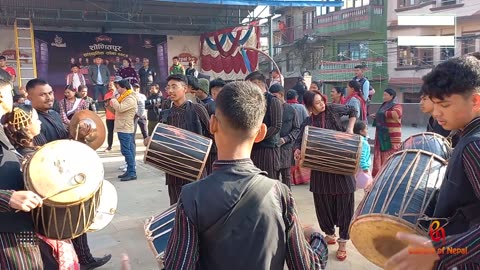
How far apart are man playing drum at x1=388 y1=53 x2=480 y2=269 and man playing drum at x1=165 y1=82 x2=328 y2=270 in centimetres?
38

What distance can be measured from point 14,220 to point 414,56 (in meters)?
24.1

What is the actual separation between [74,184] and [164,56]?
45.3 ft

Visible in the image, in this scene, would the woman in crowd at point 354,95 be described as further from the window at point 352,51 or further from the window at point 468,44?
the window at point 352,51

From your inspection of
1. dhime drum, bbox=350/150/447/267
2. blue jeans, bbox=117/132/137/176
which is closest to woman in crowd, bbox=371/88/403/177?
blue jeans, bbox=117/132/137/176

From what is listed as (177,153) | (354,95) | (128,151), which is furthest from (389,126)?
(128,151)

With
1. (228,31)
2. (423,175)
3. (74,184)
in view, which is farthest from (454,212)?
(228,31)

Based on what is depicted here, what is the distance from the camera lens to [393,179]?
87.6 inches

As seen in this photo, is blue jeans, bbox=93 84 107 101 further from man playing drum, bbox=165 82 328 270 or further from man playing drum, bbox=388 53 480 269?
man playing drum, bbox=388 53 480 269

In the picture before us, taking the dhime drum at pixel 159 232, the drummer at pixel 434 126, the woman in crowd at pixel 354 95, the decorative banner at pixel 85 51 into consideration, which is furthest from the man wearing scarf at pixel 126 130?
the decorative banner at pixel 85 51

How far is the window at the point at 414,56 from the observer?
22766mm

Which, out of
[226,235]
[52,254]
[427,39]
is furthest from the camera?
[427,39]

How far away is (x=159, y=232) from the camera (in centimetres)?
239

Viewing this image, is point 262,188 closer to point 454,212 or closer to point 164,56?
point 454,212

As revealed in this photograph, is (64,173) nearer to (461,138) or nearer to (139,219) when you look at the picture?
(461,138)
